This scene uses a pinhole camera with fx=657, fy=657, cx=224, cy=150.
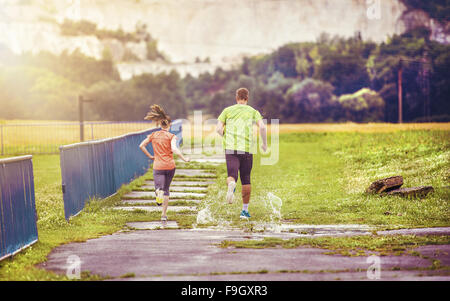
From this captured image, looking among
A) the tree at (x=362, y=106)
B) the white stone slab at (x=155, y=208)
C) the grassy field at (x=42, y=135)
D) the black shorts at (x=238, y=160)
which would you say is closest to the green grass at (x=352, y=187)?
the white stone slab at (x=155, y=208)

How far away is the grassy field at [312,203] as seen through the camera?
8664 mm

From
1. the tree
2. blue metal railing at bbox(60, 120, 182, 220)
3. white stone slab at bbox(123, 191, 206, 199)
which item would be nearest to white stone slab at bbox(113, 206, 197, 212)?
blue metal railing at bbox(60, 120, 182, 220)

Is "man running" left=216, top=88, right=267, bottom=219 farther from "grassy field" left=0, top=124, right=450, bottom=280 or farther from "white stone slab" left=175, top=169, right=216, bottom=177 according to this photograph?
"white stone slab" left=175, top=169, right=216, bottom=177

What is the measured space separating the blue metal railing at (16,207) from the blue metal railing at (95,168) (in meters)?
2.08

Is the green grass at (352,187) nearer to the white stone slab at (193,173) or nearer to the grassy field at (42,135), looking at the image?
the white stone slab at (193,173)

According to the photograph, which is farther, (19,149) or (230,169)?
(19,149)

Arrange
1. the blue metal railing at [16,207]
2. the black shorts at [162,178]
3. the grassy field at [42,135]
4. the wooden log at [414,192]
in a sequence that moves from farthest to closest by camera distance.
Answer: the grassy field at [42,135]
the wooden log at [414,192]
the black shorts at [162,178]
the blue metal railing at [16,207]

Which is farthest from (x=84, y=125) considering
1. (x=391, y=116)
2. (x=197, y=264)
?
(x=391, y=116)

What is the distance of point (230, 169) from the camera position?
1056 cm

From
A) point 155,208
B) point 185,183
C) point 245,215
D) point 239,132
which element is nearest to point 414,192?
point 245,215

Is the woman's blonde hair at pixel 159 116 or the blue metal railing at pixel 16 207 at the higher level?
the woman's blonde hair at pixel 159 116

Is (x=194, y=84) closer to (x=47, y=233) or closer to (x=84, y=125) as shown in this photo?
(x=84, y=125)
